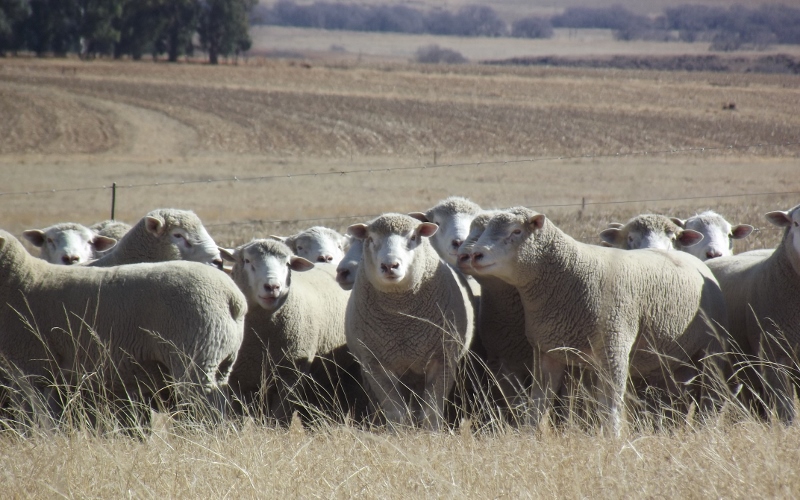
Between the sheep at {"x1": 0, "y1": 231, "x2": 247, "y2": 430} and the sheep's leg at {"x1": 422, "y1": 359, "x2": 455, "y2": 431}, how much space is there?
1.24 meters

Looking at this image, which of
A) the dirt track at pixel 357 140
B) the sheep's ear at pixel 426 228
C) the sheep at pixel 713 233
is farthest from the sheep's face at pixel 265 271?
the dirt track at pixel 357 140

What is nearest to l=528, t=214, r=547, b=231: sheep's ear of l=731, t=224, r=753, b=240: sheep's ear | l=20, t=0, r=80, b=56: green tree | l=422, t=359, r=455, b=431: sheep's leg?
l=422, t=359, r=455, b=431: sheep's leg

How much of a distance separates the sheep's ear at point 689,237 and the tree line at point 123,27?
6668 centimetres

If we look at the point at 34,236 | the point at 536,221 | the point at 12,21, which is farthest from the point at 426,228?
the point at 12,21

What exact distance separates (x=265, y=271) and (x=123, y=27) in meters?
73.6

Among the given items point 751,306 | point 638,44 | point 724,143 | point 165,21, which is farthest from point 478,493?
point 638,44

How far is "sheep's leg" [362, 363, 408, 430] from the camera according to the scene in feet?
19.0

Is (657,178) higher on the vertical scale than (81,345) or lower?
lower

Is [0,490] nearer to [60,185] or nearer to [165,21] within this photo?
[60,185]

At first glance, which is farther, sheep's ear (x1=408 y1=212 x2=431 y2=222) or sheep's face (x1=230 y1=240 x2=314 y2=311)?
sheep's ear (x1=408 y1=212 x2=431 y2=222)

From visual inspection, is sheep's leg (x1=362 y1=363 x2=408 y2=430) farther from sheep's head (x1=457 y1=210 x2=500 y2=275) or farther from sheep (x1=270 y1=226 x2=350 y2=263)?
sheep (x1=270 y1=226 x2=350 y2=263)

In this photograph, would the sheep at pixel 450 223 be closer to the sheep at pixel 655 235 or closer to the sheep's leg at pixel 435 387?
the sheep at pixel 655 235

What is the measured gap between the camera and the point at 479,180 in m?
25.5

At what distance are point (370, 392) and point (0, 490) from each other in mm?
2658
